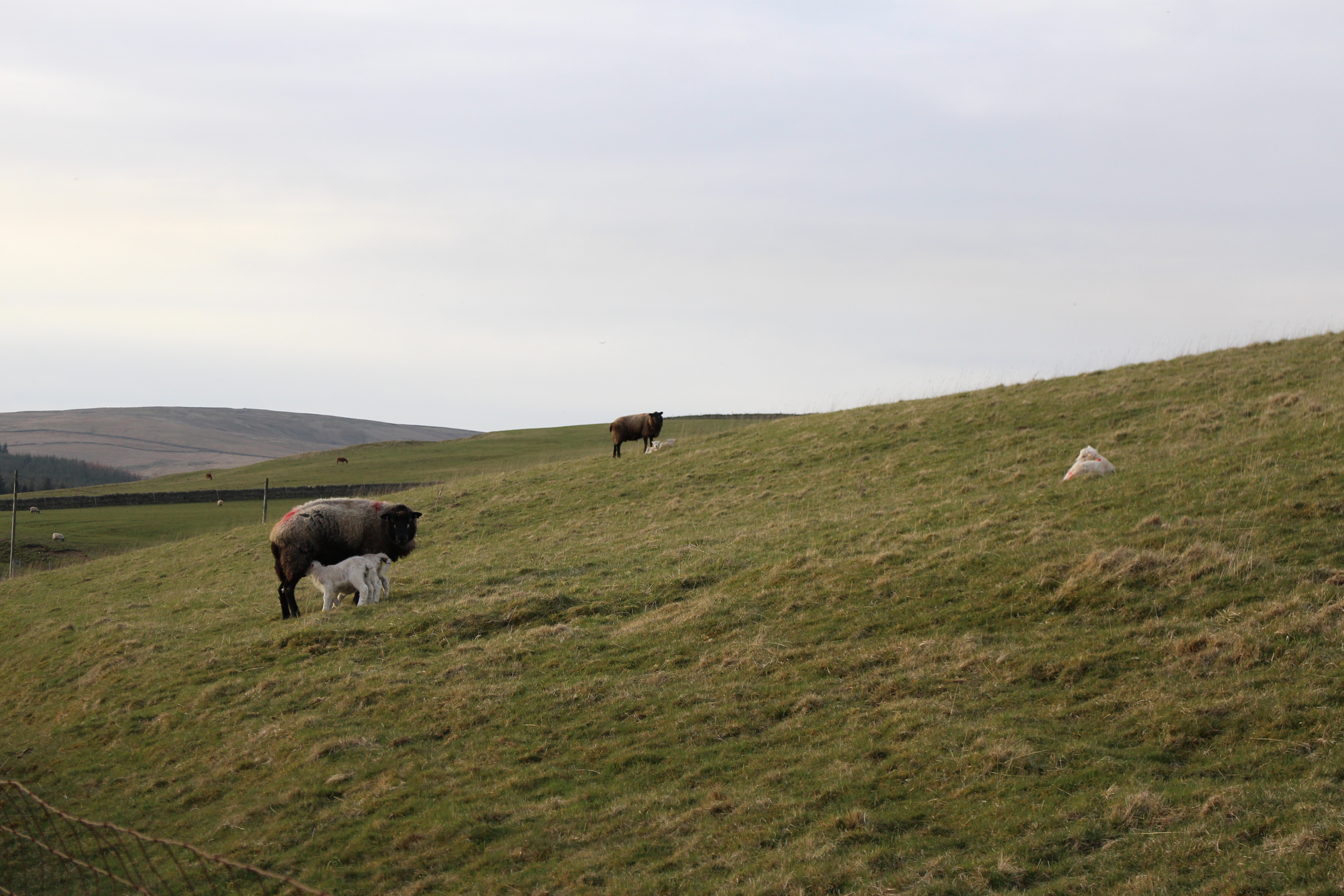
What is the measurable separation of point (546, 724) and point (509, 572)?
870 centimetres

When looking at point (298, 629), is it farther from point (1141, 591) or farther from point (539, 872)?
point (1141, 591)

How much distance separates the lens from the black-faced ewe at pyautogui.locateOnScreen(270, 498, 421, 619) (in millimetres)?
18406

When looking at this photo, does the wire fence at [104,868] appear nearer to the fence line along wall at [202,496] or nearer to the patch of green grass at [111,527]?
the patch of green grass at [111,527]

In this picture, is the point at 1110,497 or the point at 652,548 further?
the point at 652,548

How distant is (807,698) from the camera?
11000 mm

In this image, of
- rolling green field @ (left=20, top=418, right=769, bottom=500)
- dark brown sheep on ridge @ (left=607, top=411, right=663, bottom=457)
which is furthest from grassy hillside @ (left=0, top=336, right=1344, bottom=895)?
rolling green field @ (left=20, top=418, right=769, bottom=500)

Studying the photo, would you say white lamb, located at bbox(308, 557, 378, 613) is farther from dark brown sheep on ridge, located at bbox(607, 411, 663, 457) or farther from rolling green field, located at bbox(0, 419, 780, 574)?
dark brown sheep on ridge, located at bbox(607, 411, 663, 457)

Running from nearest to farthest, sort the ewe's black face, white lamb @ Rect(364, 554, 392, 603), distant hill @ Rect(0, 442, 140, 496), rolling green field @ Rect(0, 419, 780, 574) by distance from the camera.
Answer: white lamb @ Rect(364, 554, 392, 603) < the ewe's black face < rolling green field @ Rect(0, 419, 780, 574) < distant hill @ Rect(0, 442, 140, 496)

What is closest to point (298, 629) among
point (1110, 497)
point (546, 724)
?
point (546, 724)

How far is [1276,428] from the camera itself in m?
19.1

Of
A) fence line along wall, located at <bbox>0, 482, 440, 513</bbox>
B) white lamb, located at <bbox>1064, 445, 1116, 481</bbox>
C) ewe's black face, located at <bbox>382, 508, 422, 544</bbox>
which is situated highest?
white lamb, located at <bbox>1064, 445, 1116, 481</bbox>

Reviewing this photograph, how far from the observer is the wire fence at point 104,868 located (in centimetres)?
873

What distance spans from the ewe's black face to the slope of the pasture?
2696 centimetres

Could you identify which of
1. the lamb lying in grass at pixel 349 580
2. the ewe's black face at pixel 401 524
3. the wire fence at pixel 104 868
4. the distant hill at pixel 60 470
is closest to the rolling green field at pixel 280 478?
the ewe's black face at pixel 401 524
